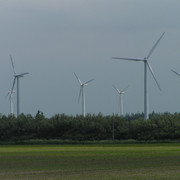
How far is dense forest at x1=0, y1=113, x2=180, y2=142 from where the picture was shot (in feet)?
397

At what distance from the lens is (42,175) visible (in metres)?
33.9

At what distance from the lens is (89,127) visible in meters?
130

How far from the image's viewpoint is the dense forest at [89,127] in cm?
12106

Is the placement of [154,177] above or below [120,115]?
below

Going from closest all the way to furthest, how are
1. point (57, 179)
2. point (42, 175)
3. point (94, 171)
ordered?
point (57, 179) → point (42, 175) → point (94, 171)

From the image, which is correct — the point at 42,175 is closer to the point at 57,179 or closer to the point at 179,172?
the point at 57,179

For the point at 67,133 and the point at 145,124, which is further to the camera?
the point at 67,133

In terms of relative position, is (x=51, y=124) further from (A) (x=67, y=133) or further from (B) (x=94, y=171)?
(B) (x=94, y=171)

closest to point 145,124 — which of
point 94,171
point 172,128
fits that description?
point 172,128

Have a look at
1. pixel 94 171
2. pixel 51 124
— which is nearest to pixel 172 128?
pixel 51 124

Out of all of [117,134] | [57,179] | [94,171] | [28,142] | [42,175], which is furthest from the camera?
[117,134]

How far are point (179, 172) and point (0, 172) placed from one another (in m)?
10.7

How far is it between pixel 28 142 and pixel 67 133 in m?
14.9

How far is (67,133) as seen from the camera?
430ft
